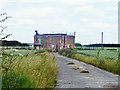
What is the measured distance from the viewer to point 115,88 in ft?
21.8

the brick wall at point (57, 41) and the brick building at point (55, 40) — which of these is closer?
the brick wall at point (57, 41)

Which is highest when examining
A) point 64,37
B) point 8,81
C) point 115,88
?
point 64,37

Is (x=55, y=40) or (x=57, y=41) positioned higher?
(x=55, y=40)

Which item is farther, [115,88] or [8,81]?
[115,88]

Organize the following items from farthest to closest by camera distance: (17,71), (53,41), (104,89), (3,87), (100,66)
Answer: (53,41) < (100,66) < (104,89) < (17,71) < (3,87)

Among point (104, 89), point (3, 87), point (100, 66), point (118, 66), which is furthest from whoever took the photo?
point (100, 66)

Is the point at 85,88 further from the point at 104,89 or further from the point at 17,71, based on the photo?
the point at 17,71

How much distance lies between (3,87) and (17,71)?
0.88m

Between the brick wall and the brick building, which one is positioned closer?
the brick wall

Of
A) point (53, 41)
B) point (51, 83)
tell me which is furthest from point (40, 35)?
point (51, 83)

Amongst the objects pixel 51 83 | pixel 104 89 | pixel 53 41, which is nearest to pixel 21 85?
pixel 51 83

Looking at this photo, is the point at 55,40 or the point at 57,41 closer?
the point at 57,41

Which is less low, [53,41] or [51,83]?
[53,41]

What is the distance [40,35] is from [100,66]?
29.4m
